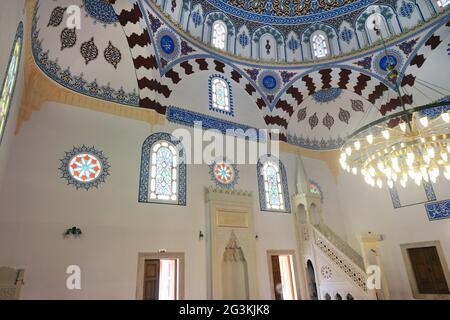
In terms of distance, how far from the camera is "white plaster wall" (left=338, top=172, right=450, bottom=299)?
282 inches

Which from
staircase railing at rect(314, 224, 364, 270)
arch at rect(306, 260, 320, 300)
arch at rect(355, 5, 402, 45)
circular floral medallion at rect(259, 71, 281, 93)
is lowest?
arch at rect(306, 260, 320, 300)

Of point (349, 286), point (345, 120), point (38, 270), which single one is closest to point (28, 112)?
point (38, 270)

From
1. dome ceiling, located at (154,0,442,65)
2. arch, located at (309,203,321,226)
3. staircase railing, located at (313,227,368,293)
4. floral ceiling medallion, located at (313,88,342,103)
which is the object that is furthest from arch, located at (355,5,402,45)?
staircase railing, located at (313,227,368,293)

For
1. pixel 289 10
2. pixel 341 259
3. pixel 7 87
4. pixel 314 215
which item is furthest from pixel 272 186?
pixel 7 87

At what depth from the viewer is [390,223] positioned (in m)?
8.02

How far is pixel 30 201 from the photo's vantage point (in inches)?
184

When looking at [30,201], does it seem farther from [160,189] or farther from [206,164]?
[206,164]

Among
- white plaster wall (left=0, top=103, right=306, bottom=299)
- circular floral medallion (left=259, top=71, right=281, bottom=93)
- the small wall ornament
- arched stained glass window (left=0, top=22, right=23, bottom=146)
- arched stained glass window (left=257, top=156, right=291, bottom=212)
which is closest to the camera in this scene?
arched stained glass window (left=0, top=22, right=23, bottom=146)

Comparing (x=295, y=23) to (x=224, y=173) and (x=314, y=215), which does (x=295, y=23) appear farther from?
(x=314, y=215)

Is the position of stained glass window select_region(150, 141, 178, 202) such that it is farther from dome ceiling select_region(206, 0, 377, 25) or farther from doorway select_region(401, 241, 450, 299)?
doorway select_region(401, 241, 450, 299)

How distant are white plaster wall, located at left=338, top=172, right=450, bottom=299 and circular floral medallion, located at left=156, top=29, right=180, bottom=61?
656 centimetres

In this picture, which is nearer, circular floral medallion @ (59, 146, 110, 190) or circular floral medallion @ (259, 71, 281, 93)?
circular floral medallion @ (59, 146, 110, 190)

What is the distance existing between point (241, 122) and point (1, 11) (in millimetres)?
6153

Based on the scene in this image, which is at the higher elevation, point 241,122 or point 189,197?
point 241,122
